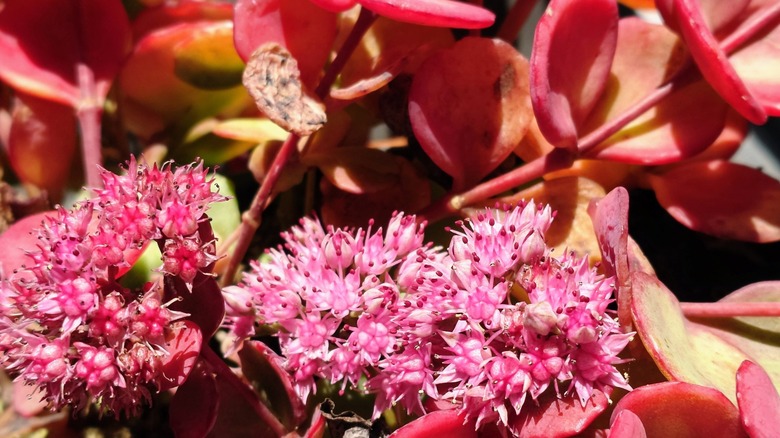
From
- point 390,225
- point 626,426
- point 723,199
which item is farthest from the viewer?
point 723,199

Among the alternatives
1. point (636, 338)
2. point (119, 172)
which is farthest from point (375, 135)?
point (636, 338)

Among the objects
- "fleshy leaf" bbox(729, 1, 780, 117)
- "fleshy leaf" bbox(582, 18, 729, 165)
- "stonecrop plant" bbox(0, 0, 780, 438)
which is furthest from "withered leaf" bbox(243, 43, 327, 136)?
"fleshy leaf" bbox(729, 1, 780, 117)

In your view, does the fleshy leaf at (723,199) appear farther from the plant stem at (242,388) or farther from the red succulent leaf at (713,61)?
the plant stem at (242,388)

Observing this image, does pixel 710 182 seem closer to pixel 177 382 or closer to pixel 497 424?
pixel 497 424

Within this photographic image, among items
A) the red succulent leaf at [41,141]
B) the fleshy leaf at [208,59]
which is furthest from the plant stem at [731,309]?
the red succulent leaf at [41,141]

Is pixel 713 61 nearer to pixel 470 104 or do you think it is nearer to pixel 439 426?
pixel 470 104

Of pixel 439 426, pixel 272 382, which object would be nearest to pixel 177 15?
pixel 272 382

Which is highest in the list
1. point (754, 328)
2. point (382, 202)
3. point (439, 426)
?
point (382, 202)

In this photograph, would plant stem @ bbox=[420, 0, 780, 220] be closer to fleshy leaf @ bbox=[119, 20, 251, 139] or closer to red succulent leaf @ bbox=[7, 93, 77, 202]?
fleshy leaf @ bbox=[119, 20, 251, 139]
